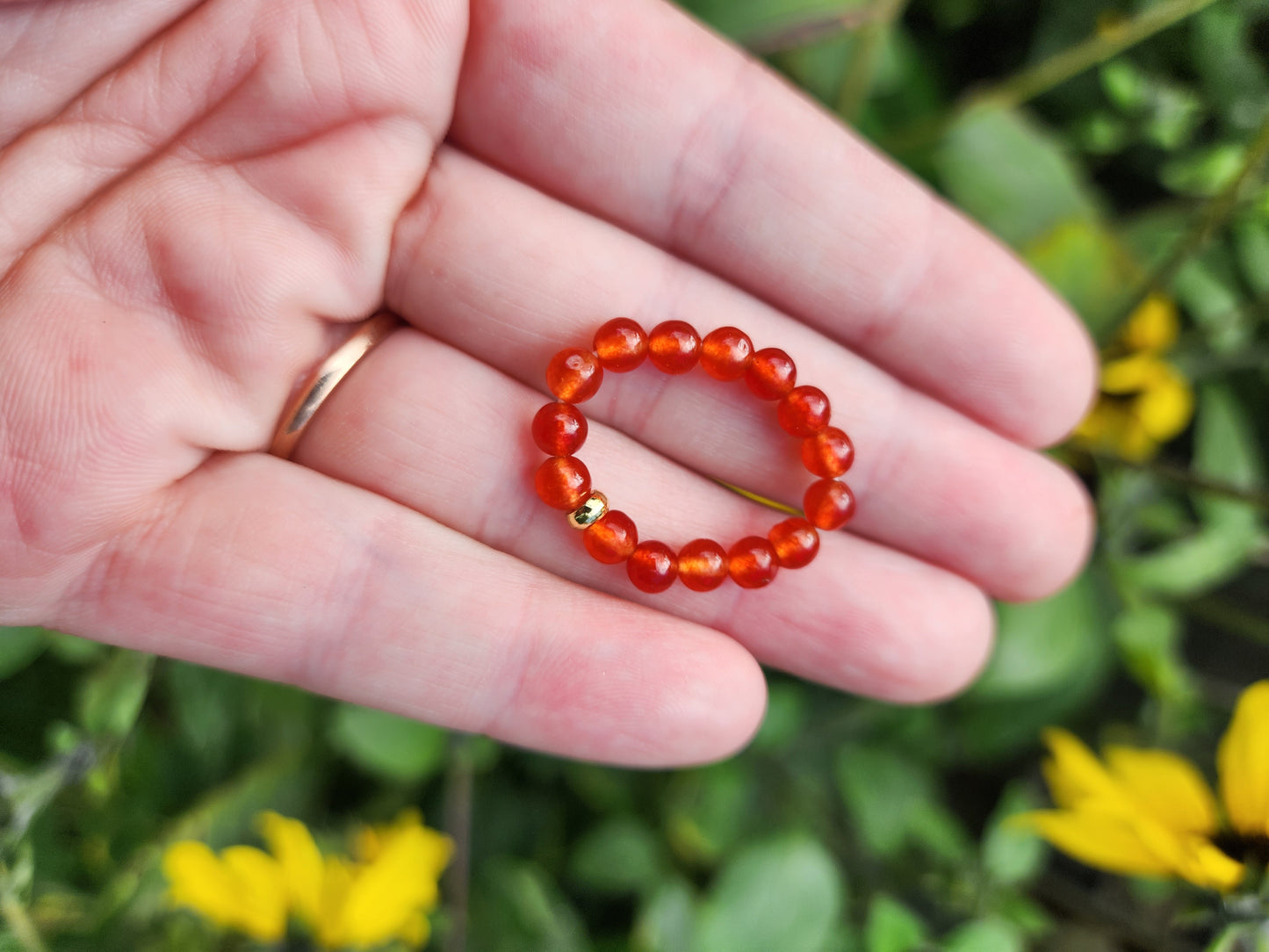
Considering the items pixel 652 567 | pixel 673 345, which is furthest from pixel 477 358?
pixel 652 567

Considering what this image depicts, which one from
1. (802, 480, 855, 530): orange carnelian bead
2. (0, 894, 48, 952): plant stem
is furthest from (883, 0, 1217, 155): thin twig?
(0, 894, 48, 952): plant stem

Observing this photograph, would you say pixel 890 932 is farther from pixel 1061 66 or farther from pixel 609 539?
pixel 1061 66

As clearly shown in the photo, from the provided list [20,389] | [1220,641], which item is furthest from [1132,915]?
[20,389]

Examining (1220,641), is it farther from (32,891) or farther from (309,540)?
(32,891)

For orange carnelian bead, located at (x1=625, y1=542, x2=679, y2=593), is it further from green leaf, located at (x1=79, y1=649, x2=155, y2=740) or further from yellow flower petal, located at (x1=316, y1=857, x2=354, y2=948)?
green leaf, located at (x1=79, y1=649, x2=155, y2=740)

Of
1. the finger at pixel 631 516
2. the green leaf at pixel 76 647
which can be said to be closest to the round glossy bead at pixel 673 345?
the finger at pixel 631 516
